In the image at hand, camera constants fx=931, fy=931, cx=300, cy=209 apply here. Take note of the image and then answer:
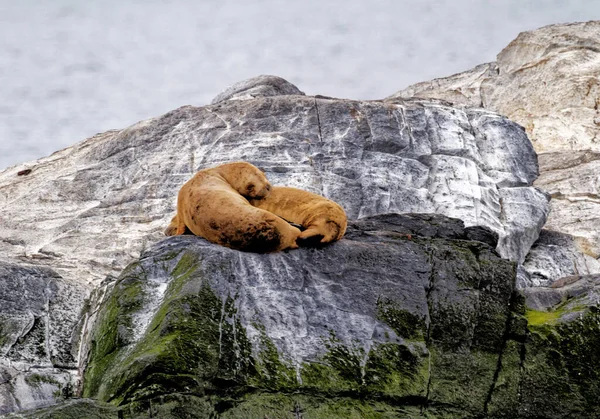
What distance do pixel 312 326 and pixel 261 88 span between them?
12491 mm

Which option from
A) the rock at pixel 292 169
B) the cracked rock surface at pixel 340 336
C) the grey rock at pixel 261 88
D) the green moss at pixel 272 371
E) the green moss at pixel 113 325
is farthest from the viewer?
the grey rock at pixel 261 88

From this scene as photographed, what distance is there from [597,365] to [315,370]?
128 inches

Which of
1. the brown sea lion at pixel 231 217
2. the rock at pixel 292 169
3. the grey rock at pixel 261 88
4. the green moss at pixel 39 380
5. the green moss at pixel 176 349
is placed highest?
the grey rock at pixel 261 88

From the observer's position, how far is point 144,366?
9.18 metres

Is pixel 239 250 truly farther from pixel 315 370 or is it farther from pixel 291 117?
pixel 291 117

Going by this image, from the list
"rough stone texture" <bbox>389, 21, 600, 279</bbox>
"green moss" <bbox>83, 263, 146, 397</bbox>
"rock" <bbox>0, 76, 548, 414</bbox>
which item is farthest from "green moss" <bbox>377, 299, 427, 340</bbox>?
"rough stone texture" <bbox>389, 21, 600, 279</bbox>

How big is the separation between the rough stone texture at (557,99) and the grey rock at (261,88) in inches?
114

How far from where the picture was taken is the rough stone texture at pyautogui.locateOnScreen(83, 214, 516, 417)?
9500 millimetres

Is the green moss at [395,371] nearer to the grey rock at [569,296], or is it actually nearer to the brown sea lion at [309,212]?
the brown sea lion at [309,212]

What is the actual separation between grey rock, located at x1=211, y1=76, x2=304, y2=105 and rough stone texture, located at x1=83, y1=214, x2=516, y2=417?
422 inches

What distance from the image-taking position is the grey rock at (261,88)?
21.9m

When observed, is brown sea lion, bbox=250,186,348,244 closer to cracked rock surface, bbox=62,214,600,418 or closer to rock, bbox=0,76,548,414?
cracked rock surface, bbox=62,214,600,418

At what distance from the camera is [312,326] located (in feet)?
34.0

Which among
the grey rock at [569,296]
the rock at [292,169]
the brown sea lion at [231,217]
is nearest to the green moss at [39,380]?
the brown sea lion at [231,217]
